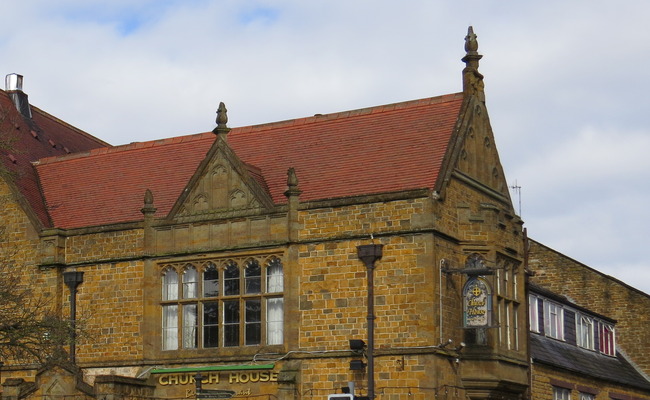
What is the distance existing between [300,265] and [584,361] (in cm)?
1681

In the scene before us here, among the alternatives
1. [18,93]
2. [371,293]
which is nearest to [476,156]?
[371,293]

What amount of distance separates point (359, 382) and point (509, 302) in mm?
5300

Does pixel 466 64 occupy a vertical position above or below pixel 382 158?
above

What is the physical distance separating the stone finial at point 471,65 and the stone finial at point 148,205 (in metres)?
9.41

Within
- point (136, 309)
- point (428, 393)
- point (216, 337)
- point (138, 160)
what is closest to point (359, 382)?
point (428, 393)

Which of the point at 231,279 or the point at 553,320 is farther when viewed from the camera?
the point at 553,320

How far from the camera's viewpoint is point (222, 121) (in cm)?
3425

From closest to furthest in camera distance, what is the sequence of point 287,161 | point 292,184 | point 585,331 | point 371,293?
point 371,293, point 292,184, point 287,161, point 585,331

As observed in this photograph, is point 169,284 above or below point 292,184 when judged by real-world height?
below

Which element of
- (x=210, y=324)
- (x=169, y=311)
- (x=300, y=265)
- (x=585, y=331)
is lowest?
(x=210, y=324)

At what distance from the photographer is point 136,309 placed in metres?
34.2

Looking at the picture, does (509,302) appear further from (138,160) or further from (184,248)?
(138,160)

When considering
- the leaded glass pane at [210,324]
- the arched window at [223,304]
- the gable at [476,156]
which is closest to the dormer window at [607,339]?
the gable at [476,156]

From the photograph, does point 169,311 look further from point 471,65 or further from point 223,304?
point 471,65
